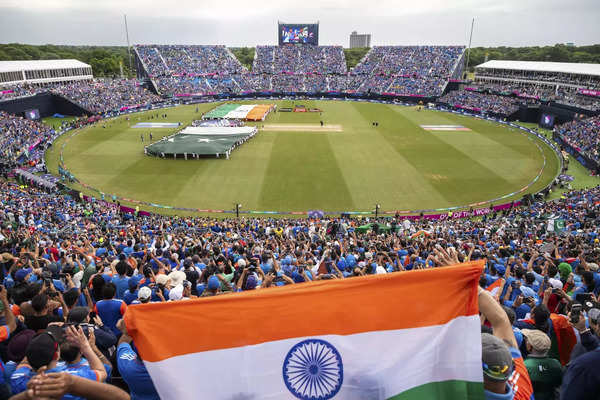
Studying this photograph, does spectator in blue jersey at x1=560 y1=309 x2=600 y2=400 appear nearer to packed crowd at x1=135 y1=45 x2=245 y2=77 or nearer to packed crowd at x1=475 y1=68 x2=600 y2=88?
packed crowd at x1=475 y1=68 x2=600 y2=88

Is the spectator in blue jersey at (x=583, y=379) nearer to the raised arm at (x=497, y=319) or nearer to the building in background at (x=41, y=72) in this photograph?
the raised arm at (x=497, y=319)

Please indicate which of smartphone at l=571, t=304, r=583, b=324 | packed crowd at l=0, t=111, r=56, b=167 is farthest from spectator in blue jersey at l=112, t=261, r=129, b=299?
packed crowd at l=0, t=111, r=56, b=167

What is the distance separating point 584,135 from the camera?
4259 centimetres

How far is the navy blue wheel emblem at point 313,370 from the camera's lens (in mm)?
3283

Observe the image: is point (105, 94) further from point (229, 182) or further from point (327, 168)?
point (327, 168)

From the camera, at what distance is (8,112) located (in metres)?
52.1

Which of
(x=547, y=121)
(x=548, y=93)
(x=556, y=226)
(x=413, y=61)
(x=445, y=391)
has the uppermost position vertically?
(x=413, y=61)

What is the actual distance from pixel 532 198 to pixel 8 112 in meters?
64.7

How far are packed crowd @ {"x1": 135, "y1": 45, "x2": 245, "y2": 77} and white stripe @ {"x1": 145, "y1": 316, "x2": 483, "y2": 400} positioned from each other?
308ft

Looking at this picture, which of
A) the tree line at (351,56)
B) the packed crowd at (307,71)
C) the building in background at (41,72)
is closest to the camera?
the building in background at (41,72)

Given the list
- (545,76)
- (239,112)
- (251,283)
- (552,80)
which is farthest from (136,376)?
(545,76)

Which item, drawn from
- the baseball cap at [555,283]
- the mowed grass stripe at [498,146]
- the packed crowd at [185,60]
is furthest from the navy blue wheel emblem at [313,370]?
the packed crowd at [185,60]

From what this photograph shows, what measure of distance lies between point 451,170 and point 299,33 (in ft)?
268

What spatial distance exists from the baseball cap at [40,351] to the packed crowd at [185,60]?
93.1m
